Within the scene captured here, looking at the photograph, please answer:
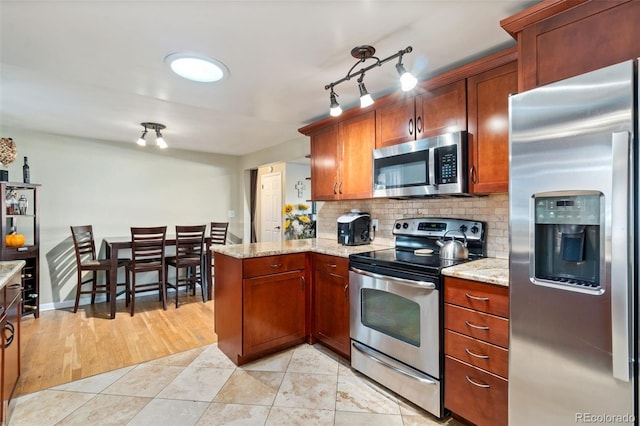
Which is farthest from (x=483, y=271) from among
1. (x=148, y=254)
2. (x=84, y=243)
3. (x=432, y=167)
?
(x=84, y=243)

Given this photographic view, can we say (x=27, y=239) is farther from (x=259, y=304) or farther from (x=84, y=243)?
(x=259, y=304)

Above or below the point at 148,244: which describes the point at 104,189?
above

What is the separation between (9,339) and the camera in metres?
1.72

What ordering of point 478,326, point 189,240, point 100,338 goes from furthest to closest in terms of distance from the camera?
point 189,240
point 100,338
point 478,326

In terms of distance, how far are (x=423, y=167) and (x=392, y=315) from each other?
1.04 m

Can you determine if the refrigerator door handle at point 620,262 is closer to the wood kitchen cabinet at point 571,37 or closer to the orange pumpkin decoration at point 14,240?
the wood kitchen cabinet at point 571,37

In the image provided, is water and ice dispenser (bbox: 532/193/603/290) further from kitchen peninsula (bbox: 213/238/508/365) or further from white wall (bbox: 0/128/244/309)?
white wall (bbox: 0/128/244/309)

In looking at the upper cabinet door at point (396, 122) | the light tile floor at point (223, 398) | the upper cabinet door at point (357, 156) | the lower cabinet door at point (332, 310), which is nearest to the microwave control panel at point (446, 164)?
the upper cabinet door at point (396, 122)

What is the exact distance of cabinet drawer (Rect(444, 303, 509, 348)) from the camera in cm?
151

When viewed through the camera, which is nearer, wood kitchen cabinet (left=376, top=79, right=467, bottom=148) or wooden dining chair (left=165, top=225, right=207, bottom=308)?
wood kitchen cabinet (left=376, top=79, right=467, bottom=148)

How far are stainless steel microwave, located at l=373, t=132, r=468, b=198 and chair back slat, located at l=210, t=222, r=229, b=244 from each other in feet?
10.00

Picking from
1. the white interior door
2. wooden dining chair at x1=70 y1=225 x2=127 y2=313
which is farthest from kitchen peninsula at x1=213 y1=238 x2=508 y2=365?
the white interior door

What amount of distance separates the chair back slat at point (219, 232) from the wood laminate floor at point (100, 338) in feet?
3.45

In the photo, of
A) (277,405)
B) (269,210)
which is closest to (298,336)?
(277,405)
